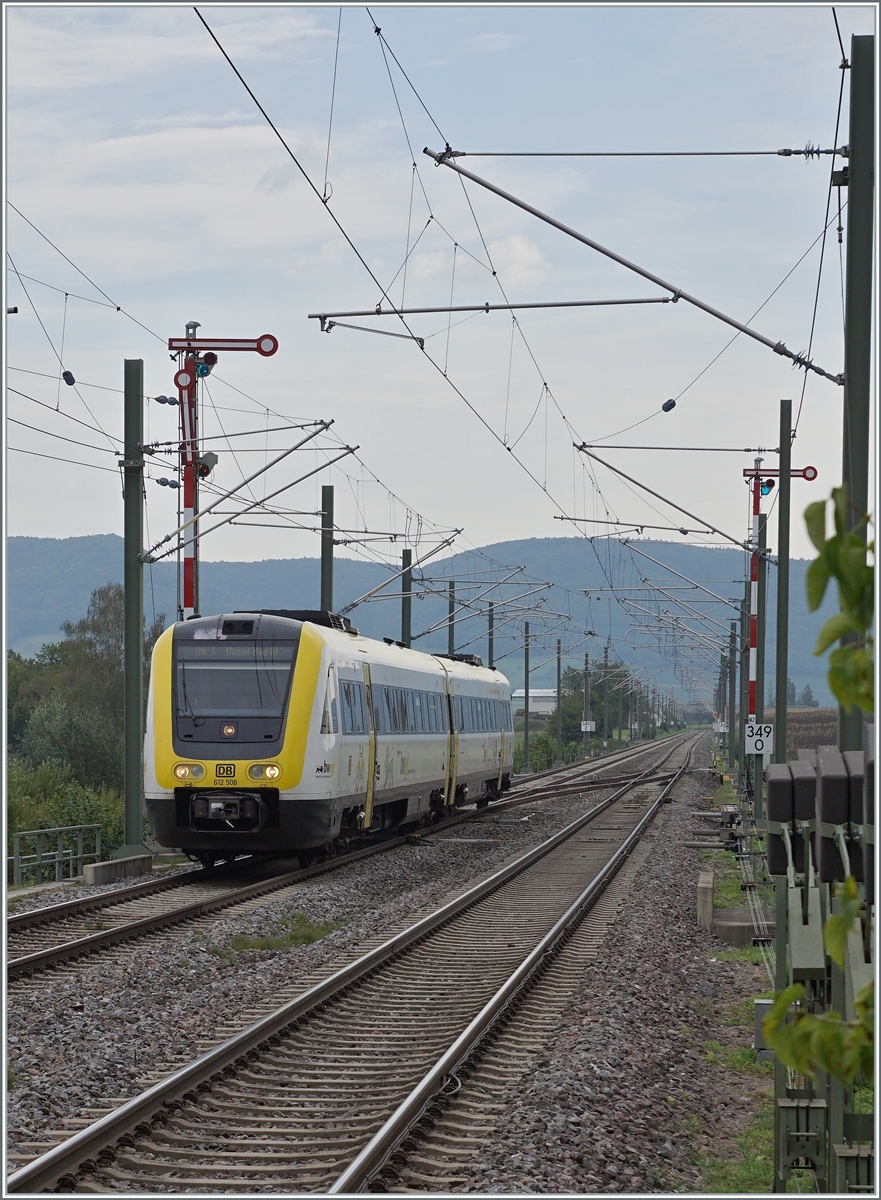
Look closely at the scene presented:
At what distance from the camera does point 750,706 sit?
105 feet

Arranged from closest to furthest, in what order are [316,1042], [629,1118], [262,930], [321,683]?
1. [629,1118]
2. [316,1042]
3. [262,930]
4. [321,683]

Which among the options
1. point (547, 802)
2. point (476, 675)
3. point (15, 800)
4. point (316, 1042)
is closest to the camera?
point (316, 1042)

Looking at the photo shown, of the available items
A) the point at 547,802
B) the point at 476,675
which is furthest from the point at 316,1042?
the point at 547,802

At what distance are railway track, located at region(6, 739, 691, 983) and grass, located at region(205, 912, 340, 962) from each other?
1012 millimetres

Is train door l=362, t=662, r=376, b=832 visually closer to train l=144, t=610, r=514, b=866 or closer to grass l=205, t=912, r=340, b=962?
train l=144, t=610, r=514, b=866

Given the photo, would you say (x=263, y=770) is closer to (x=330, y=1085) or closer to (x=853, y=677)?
(x=330, y=1085)

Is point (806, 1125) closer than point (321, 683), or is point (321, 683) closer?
point (806, 1125)

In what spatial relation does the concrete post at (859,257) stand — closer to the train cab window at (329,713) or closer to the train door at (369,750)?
the train cab window at (329,713)

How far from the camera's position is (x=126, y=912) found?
16062 mm

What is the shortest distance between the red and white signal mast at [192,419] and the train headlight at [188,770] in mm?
4059

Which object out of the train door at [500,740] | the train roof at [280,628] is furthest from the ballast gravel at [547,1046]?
the train door at [500,740]

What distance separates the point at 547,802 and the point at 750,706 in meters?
10.9

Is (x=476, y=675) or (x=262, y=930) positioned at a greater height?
(x=476, y=675)

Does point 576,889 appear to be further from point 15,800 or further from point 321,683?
point 15,800
